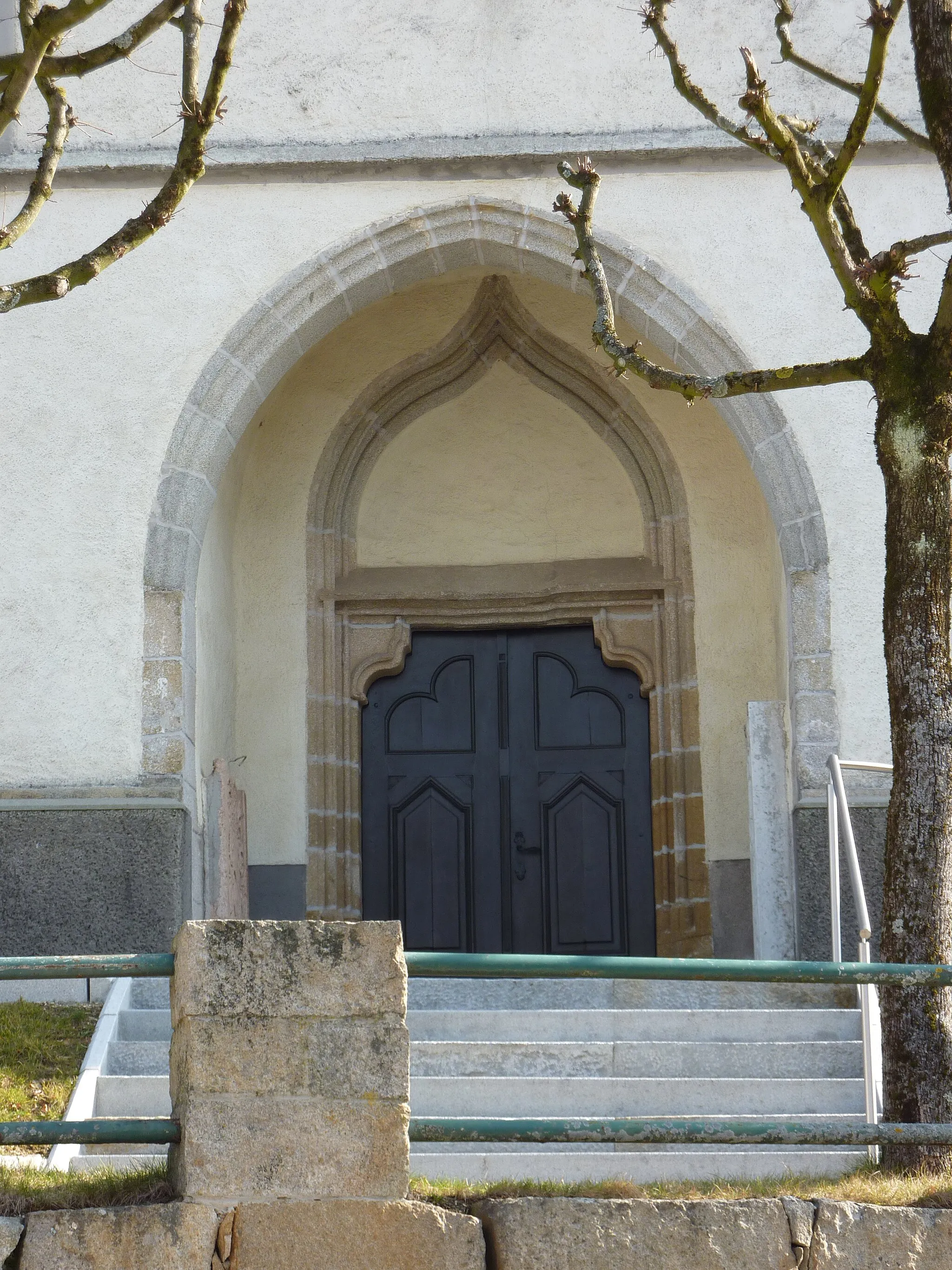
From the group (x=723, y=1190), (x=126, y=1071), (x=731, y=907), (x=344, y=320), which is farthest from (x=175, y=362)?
(x=723, y=1190)

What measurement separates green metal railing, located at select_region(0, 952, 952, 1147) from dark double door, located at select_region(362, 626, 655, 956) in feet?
18.1

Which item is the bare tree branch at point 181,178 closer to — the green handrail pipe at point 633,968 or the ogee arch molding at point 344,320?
the green handrail pipe at point 633,968

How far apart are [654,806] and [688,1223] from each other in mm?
5671

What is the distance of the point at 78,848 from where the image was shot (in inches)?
299

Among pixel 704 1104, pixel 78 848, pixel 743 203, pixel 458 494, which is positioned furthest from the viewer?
pixel 458 494

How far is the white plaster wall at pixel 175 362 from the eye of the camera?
7820mm

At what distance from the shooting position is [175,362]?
8.18 metres

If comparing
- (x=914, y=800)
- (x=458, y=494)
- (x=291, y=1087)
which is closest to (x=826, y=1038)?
(x=914, y=800)

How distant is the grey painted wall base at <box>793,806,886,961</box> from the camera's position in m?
7.45

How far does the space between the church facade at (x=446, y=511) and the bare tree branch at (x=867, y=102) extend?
3.09 m

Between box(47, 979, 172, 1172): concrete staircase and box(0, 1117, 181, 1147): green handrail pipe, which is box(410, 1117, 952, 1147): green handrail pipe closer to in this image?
box(0, 1117, 181, 1147): green handrail pipe

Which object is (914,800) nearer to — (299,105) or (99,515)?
(99,515)

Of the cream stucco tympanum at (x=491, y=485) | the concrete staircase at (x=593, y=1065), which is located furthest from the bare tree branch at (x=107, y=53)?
the cream stucco tympanum at (x=491, y=485)

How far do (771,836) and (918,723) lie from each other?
340cm
